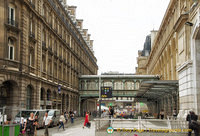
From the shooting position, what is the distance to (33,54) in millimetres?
38500

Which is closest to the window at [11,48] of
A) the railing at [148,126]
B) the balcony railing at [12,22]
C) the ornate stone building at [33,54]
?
the ornate stone building at [33,54]

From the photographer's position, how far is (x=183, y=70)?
24828mm

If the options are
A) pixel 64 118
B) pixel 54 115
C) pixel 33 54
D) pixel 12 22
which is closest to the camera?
pixel 64 118

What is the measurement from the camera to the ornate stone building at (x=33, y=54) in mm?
31984

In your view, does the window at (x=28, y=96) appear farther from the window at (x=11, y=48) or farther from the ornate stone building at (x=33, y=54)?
the window at (x=11, y=48)

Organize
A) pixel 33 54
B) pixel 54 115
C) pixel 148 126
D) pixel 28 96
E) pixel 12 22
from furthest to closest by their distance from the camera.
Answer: pixel 33 54
pixel 28 96
pixel 54 115
pixel 12 22
pixel 148 126

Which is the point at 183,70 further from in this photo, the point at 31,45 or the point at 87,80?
→ the point at 87,80

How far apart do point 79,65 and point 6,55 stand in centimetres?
4275

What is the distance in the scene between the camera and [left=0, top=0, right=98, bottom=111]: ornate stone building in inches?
1259

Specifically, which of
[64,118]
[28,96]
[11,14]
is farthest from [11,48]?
[64,118]

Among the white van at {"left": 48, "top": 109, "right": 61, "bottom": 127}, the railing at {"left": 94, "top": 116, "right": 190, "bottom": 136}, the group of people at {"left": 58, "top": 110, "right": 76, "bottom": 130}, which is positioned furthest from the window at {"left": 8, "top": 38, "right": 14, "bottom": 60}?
the railing at {"left": 94, "top": 116, "right": 190, "bottom": 136}

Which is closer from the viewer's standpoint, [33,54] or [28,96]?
[28,96]

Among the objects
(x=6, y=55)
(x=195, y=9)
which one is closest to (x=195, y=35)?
(x=195, y=9)

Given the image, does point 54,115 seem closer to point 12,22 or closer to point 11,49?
point 11,49
